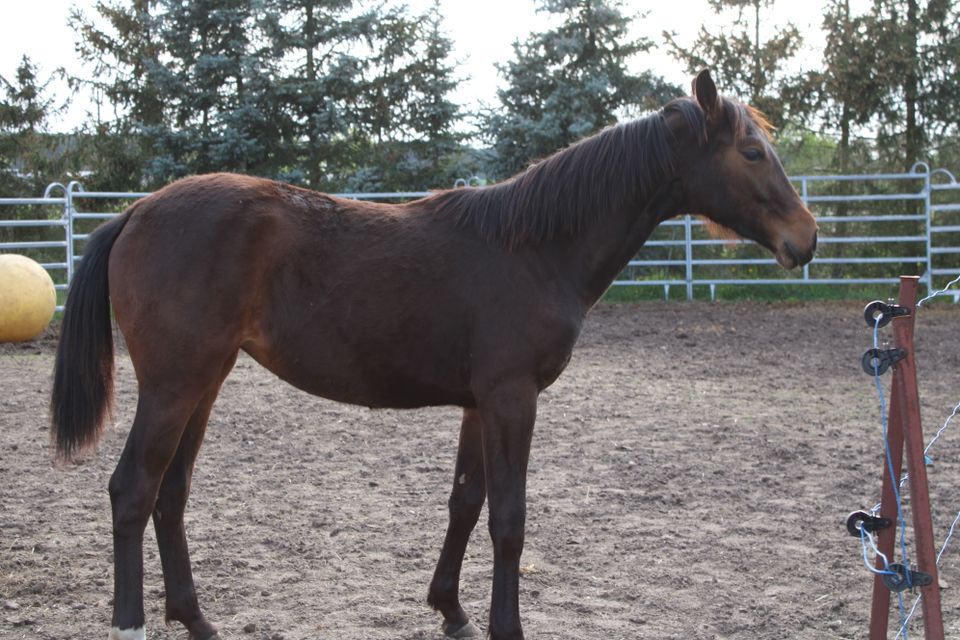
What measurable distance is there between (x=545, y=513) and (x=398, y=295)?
2.00 m

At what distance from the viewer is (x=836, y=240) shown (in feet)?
46.2

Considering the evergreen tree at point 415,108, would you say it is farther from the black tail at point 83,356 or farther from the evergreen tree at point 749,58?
the black tail at point 83,356

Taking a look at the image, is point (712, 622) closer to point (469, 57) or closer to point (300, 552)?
point (300, 552)

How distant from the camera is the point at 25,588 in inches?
151

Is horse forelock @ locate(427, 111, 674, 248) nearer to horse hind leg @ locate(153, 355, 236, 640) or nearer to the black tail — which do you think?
horse hind leg @ locate(153, 355, 236, 640)

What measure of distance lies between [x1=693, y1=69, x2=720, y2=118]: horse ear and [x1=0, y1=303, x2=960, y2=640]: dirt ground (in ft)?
6.59

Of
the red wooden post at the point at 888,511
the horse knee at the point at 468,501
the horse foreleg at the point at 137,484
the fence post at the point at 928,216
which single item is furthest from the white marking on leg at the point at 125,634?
the fence post at the point at 928,216

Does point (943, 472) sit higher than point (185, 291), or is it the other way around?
point (185, 291)

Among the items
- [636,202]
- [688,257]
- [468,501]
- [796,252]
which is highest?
[636,202]

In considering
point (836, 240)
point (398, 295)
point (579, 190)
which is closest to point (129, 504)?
point (398, 295)

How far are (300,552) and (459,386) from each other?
147cm

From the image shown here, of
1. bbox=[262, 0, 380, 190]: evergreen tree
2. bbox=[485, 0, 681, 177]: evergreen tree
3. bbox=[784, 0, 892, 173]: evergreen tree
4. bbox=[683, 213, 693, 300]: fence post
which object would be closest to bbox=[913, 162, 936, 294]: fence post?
bbox=[784, 0, 892, 173]: evergreen tree

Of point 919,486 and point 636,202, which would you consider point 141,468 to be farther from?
point 919,486

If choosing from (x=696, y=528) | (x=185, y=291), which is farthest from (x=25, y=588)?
(x=696, y=528)
